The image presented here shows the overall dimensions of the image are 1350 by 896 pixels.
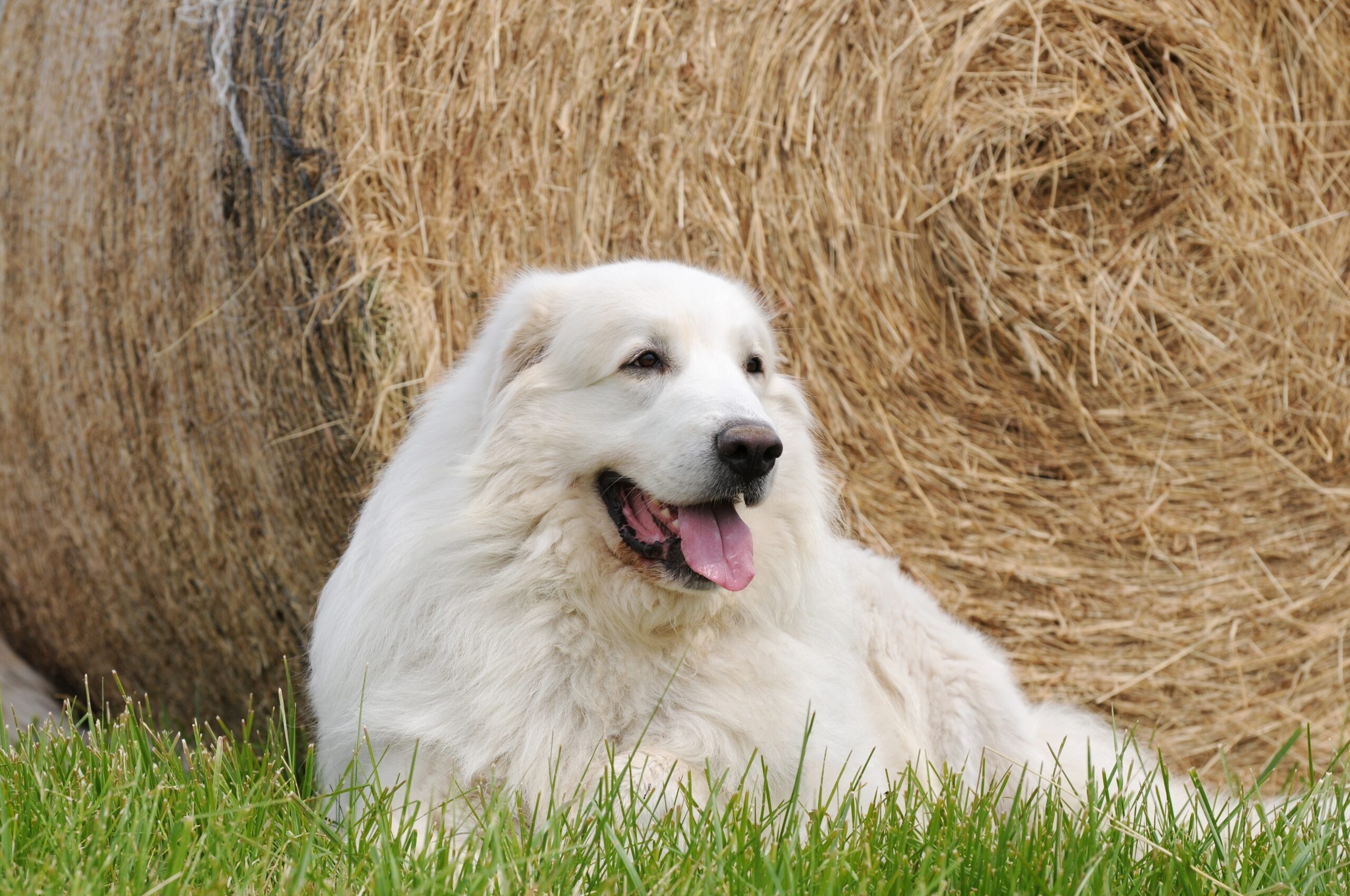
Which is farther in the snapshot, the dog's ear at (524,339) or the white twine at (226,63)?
the white twine at (226,63)

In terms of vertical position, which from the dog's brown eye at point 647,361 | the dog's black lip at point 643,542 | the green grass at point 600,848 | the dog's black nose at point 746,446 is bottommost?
the green grass at point 600,848

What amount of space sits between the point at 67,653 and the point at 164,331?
120 cm

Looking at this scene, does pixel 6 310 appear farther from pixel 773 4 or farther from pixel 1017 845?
pixel 1017 845

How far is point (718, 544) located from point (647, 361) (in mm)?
360

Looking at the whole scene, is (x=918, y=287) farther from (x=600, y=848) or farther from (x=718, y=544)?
(x=600, y=848)

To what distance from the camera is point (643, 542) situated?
89.4 inches

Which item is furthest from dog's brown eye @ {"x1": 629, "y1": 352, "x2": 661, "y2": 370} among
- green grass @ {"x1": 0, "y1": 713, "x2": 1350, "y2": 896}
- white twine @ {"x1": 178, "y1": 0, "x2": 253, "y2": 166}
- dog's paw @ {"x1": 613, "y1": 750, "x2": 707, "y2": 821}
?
white twine @ {"x1": 178, "y1": 0, "x2": 253, "y2": 166}

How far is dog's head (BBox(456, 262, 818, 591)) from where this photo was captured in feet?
7.26

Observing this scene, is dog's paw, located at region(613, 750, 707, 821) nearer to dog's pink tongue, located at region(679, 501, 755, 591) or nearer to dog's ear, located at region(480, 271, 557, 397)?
dog's pink tongue, located at region(679, 501, 755, 591)

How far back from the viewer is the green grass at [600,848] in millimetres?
1671

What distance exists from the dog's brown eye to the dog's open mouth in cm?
20

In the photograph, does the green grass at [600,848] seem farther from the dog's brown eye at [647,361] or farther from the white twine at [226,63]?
the white twine at [226,63]

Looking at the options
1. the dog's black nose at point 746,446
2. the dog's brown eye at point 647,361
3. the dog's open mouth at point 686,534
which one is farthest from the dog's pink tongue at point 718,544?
the dog's brown eye at point 647,361

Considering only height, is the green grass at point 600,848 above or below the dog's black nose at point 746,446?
below
